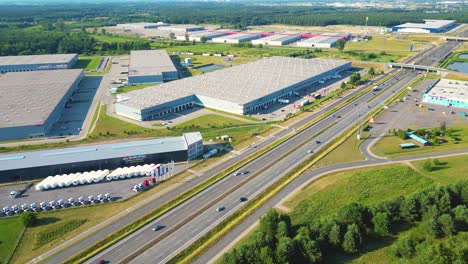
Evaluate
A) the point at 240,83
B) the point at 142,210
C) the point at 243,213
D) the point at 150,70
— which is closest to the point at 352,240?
the point at 243,213

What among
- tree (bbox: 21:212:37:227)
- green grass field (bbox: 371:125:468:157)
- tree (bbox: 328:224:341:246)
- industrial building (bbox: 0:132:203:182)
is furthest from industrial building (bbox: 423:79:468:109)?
tree (bbox: 21:212:37:227)

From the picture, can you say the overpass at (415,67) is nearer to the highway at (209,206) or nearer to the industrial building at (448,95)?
the industrial building at (448,95)

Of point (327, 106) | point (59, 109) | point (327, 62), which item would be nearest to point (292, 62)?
point (327, 62)

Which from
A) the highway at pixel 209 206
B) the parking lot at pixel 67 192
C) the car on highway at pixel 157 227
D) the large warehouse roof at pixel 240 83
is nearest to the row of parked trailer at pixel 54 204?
the parking lot at pixel 67 192

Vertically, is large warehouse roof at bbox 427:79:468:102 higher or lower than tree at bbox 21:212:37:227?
higher

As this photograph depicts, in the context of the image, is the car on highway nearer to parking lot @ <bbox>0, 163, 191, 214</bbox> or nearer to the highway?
the highway

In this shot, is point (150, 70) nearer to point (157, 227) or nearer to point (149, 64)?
point (149, 64)
